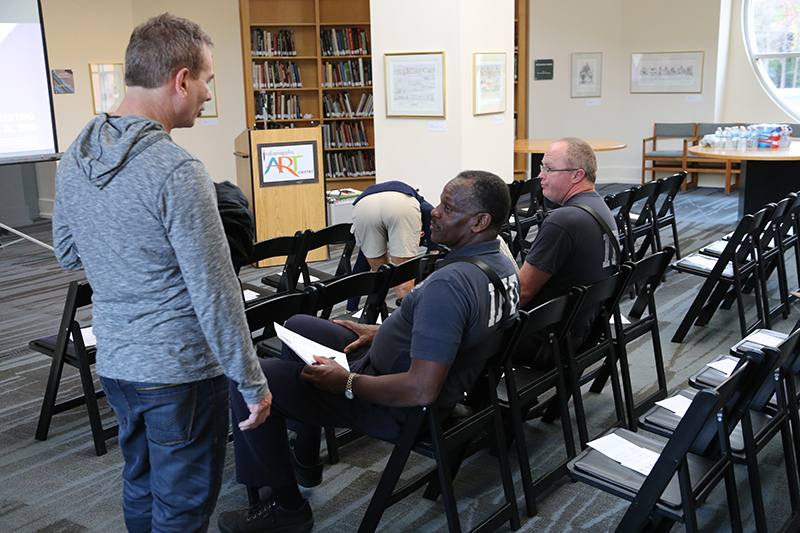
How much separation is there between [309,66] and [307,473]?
298 inches

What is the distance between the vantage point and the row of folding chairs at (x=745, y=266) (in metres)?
4.34

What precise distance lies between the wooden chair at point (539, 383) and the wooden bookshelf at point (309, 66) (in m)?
6.75

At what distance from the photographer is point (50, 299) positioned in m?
5.79

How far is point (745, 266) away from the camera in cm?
452

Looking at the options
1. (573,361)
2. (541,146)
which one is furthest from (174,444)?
(541,146)

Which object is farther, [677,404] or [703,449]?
[677,404]

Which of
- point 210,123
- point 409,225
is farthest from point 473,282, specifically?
point 210,123

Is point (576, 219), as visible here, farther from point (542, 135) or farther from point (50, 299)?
point (542, 135)

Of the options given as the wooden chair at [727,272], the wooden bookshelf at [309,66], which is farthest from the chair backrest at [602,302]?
the wooden bookshelf at [309,66]

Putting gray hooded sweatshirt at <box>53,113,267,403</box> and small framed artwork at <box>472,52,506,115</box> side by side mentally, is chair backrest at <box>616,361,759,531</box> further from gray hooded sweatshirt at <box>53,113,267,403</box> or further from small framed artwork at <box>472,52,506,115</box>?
small framed artwork at <box>472,52,506,115</box>

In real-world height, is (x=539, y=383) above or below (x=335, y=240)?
below

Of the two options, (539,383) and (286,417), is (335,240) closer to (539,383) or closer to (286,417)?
(539,383)

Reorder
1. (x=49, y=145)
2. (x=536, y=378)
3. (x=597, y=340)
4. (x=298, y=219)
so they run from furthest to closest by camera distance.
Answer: (x=49, y=145) → (x=298, y=219) → (x=597, y=340) → (x=536, y=378)

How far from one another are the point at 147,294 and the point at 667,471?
1.39 metres
